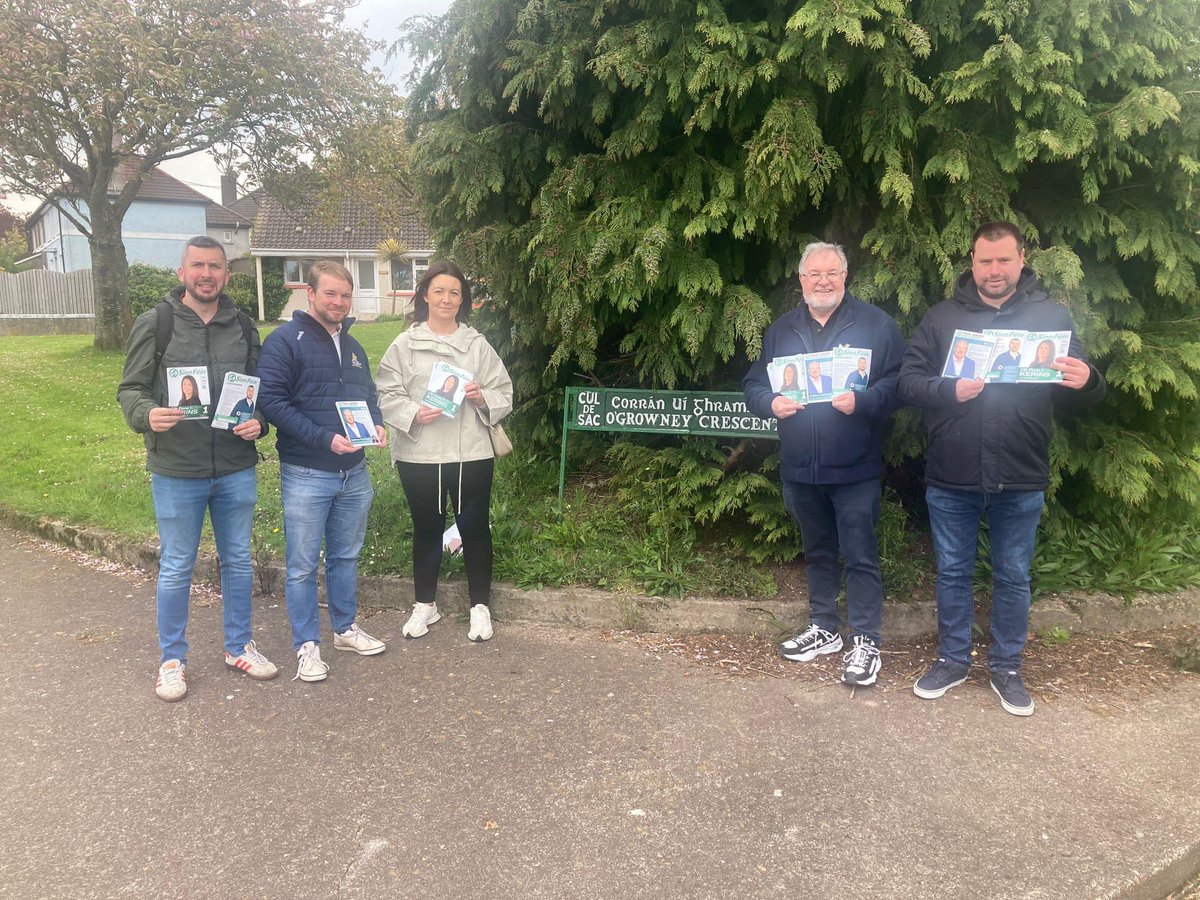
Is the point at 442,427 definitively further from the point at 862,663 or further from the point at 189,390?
the point at 862,663

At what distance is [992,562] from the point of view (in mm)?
4020

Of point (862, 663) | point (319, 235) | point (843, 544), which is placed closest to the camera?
point (862, 663)

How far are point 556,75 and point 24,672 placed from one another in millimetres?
4343

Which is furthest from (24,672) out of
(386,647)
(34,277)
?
(34,277)

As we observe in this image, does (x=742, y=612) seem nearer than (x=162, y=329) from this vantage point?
Answer: No

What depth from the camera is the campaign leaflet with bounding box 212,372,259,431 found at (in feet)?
13.0

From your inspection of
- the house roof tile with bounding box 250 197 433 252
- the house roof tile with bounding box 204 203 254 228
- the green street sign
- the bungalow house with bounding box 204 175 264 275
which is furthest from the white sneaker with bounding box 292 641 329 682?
the house roof tile with bounding box 204 203 254 228

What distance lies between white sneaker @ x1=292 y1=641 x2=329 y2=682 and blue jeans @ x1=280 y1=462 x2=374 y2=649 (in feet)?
0.11

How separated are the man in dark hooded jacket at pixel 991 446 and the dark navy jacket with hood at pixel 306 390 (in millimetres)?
2741

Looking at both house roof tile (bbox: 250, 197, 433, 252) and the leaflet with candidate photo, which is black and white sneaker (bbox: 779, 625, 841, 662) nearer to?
the leaflet with candidate photo

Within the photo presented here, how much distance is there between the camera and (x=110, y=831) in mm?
3055

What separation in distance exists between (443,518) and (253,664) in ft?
4.00

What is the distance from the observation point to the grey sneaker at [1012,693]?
383cm

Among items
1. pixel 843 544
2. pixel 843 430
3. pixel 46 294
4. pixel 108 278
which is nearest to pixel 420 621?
pixel 843 544
